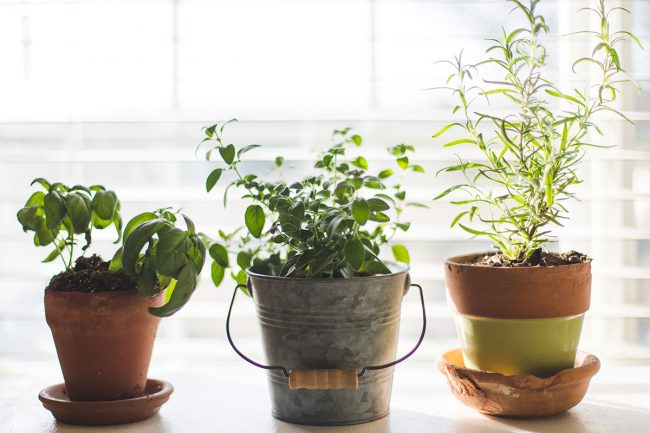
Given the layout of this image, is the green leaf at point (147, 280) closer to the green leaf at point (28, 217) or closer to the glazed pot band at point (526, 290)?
the green leaf at point (28, 217)

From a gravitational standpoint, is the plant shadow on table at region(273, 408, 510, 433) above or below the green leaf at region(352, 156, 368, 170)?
below

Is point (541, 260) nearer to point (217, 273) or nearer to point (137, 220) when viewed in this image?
point (217, 273)

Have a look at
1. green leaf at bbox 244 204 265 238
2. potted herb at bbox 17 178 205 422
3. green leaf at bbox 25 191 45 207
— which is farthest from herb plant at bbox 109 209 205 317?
green leaf at bbox 25 191 45 207

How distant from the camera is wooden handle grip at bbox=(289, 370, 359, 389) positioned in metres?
1.25

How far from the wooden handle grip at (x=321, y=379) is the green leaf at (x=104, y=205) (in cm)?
45

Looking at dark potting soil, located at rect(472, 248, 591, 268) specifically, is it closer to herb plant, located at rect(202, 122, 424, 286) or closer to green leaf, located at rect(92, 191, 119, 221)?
herb plant, located at rect(202, 122, 424, 286)

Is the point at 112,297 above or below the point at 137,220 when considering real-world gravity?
below

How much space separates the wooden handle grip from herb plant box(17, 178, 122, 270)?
456 mm

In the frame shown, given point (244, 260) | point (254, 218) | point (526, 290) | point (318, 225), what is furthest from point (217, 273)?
point (526, 290)

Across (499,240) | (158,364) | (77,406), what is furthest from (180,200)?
(499,240)

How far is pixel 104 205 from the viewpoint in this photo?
4.46ft

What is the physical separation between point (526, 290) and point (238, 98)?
0.80 m

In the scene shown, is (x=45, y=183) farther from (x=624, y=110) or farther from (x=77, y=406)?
(x=624, y=110)

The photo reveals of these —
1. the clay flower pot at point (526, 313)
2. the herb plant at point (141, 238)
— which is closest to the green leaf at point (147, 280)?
the herb plant at point (141, 238)
